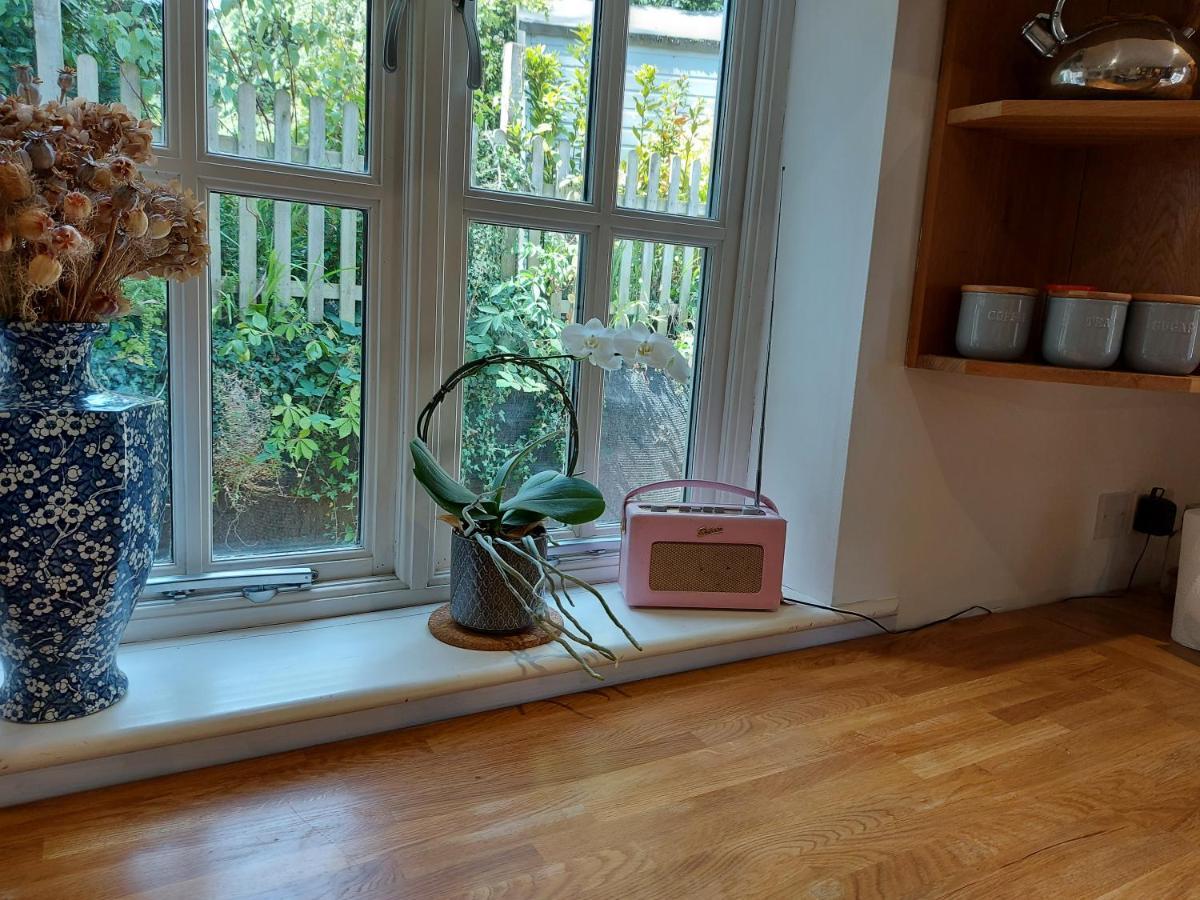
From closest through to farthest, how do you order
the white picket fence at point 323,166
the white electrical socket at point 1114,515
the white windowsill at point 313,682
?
the white windowsill at point 313,682
the white picket fence at point 323,166
the white electrical socket at point 1114,515

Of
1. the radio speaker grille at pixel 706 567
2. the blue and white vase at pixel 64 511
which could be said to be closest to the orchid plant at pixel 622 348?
the radio speaker grille at pixel 706 567

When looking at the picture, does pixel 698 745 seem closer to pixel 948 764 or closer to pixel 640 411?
pixel 948 764

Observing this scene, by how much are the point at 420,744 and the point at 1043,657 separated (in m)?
0.95

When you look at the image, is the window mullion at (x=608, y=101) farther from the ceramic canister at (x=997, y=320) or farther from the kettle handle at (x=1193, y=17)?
the kettle handle at (x=1193, y=17)

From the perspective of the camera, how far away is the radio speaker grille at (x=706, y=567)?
4.19 feet

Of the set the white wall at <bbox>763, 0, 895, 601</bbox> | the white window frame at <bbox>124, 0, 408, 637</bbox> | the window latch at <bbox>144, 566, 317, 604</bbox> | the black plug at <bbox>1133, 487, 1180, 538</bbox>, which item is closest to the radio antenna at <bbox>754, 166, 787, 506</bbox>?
the white wall at <bbox>763, 0, 895, 601</bbox>

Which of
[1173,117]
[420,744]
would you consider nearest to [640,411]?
[420,744]

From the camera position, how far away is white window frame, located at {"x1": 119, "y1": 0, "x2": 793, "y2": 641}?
3.43ft

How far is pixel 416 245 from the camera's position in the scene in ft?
3.73

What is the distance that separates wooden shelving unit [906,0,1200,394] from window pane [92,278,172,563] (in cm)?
101

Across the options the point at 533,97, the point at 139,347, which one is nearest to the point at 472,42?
the point at 533,97

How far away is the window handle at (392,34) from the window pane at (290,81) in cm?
3

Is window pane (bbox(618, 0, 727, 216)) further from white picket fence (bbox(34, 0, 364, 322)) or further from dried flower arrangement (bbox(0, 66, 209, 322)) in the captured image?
dried flower arrangement (bbox(0, 66, 209, 322))

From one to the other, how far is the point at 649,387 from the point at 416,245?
44cm
